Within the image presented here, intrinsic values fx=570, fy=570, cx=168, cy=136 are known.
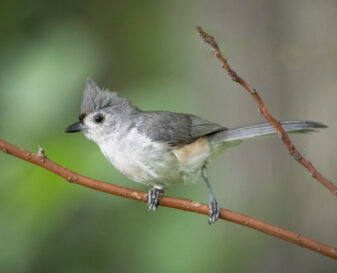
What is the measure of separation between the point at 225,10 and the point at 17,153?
273 cm

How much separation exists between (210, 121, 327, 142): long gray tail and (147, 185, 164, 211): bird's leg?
0.51 m

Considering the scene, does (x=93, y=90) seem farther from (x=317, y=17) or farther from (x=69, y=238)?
(x=317, y=17)

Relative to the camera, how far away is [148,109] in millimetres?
3184

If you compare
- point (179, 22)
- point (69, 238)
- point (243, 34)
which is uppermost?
point (179, 22)

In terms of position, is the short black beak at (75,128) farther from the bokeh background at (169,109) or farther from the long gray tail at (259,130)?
the long gray tail at (259,130)

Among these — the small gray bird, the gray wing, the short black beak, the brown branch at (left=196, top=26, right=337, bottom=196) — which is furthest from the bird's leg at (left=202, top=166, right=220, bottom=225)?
the brown branch at (left=196, top=26, right=337, bottom=196)

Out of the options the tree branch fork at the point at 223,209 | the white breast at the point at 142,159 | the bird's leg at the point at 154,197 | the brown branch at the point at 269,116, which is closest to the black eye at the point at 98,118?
the white breast at the point at 142,159

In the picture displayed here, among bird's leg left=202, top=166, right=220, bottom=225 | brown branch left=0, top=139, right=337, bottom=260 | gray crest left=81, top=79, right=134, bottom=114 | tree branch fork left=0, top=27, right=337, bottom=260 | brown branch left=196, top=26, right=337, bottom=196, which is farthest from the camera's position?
gray crest left=81, top=79, right=134, bottom=114


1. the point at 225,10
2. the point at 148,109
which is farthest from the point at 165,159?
the point at 225,10

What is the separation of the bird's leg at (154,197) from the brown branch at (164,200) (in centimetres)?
17

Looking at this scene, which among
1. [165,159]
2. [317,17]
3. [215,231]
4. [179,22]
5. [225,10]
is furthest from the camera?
[179,22]

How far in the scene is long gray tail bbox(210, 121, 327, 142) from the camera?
8.71ft

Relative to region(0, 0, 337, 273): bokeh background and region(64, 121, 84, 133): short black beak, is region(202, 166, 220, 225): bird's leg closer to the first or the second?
region(0, 0, 337, 273): bokeh background

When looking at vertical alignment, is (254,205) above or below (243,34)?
below
